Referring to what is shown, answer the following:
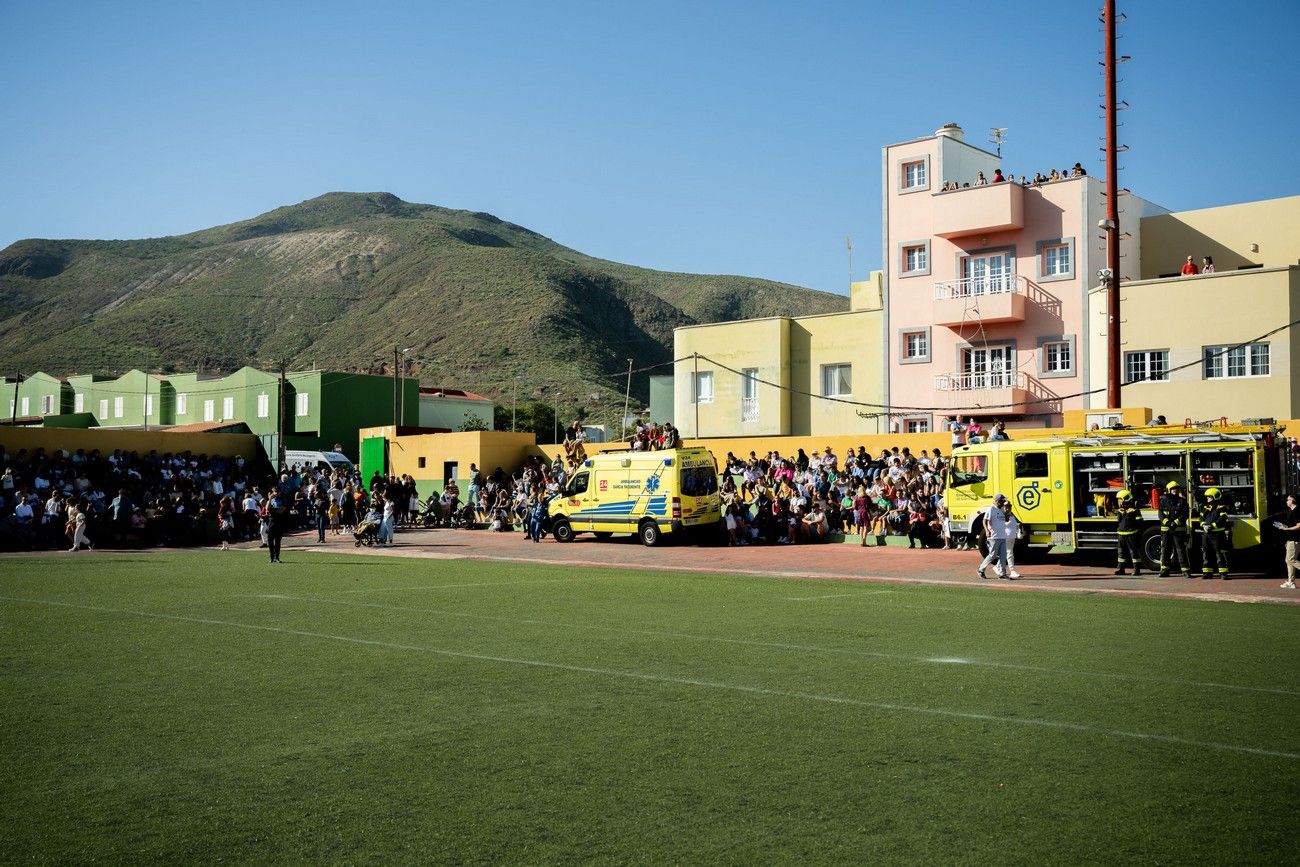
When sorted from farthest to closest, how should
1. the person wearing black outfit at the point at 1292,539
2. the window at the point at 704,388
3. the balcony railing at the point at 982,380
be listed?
the window at the point at 704,388, the balcony railing at the point at 982,380, the person wearing black outfit at the point at 1292,539

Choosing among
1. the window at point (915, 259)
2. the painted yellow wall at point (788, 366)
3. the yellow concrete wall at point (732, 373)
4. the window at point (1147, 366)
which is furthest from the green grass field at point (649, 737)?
the yellow concrete wall at point (732, 373)

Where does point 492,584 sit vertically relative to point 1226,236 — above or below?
below

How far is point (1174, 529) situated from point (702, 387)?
28.3 meters

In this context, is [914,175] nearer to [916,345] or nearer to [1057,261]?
[916,345]

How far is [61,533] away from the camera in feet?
107

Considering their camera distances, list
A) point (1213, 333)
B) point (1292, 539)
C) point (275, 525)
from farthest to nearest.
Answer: point (1213, 333), point (275, 525), point (1292, 539)

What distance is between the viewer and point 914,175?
4203cm

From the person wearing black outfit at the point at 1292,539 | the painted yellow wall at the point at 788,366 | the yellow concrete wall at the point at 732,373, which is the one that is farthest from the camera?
the yellow concrete wall at the point at 732,373

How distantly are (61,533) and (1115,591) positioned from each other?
29.1 m

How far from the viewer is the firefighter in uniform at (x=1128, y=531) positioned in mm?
20797

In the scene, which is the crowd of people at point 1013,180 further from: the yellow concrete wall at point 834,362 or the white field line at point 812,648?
the white field line at point 812,648

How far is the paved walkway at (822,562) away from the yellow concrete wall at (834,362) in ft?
45.6

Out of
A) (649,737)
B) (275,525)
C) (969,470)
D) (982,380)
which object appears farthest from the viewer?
(982,380)

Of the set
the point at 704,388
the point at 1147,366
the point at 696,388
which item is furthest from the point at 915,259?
the point at 696,388
